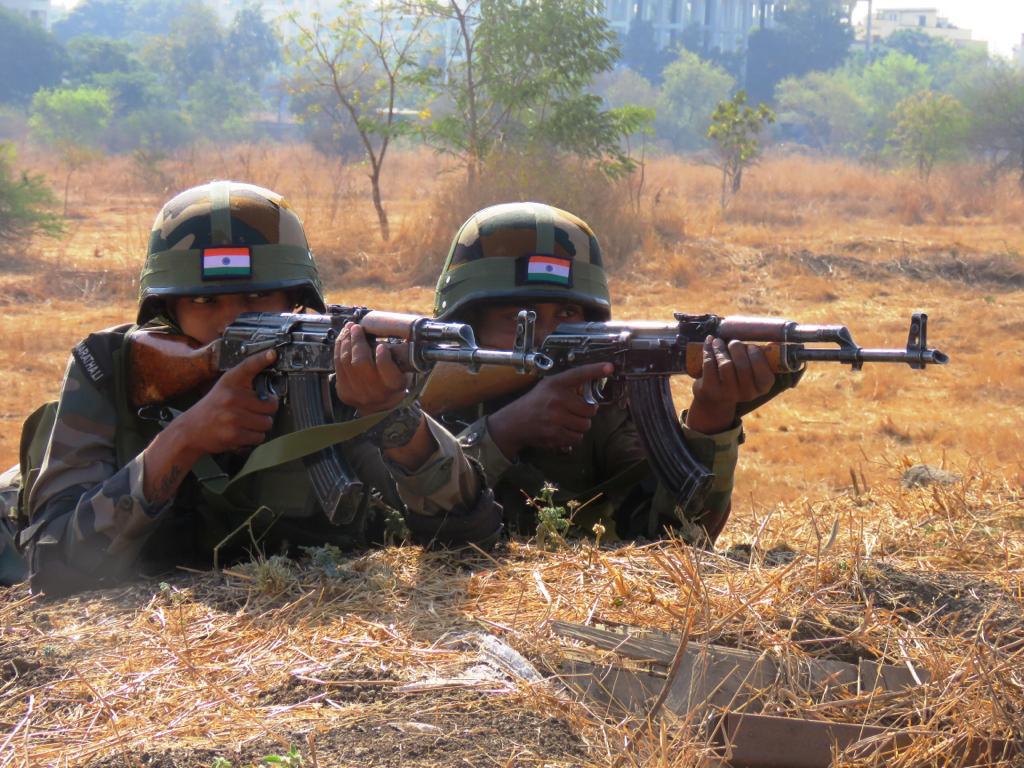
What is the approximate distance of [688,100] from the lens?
233 feet

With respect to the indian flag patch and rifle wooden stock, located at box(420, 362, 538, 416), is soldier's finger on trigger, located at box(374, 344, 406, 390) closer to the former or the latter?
the indian flag patch

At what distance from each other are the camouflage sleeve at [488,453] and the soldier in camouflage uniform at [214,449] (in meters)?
0.27

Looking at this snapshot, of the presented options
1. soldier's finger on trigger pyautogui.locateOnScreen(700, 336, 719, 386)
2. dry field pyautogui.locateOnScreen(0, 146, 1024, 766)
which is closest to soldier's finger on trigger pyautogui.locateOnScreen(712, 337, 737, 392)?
soldier's finger on trigger pyautogui.locateOnScreen(700, 336, 719, 386)

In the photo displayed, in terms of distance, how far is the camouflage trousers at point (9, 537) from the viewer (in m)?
3.83

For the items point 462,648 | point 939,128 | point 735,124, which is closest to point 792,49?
Result: point 939,128

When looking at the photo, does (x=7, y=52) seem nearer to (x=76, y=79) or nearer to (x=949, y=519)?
(x=76, y=79)

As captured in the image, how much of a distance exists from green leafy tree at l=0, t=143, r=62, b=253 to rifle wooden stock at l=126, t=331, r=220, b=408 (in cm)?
1507

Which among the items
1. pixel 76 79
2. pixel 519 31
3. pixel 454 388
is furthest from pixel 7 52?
pixel 454 388

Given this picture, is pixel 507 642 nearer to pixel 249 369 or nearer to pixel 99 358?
pixel 249 369

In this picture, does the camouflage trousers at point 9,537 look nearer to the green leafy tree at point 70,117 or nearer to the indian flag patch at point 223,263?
the indian flag patch at point 223,263

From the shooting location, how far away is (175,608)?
3.11 m

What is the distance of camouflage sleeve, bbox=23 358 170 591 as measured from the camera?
3.23 m

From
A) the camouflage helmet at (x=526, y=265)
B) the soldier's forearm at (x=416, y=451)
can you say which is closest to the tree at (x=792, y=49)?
the camouflage helmet at (x=526, y=265)

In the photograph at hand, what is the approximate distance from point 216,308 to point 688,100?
69.9m
